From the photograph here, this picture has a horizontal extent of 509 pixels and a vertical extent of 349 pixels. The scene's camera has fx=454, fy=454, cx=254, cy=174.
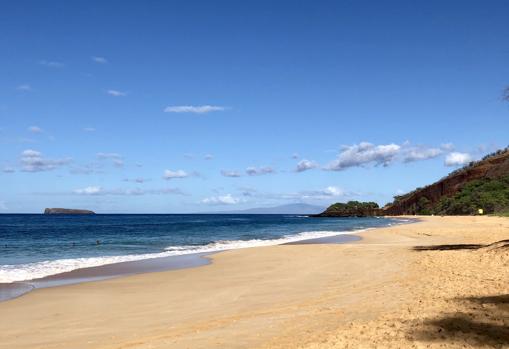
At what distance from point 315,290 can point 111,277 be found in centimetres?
869

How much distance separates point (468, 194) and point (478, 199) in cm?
1051

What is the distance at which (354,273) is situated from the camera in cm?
1501

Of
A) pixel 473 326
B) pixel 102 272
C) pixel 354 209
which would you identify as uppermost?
pixel 354 209

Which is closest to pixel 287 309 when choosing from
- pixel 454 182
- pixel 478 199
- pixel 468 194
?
pixel 478 199

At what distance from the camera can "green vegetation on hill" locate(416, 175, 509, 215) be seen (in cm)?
8375

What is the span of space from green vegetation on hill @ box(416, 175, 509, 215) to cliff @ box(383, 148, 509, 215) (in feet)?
7.90

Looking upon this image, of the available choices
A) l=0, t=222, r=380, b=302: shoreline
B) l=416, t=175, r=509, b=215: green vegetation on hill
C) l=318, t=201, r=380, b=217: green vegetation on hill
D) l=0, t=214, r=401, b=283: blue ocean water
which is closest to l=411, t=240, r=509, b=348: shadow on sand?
l=0, t=222, r=380, b=302: shoreline

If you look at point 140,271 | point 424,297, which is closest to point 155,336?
point 424,297

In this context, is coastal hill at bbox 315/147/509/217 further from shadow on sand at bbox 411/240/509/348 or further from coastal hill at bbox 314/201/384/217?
shadow on sand at bbox 411/240/509/348

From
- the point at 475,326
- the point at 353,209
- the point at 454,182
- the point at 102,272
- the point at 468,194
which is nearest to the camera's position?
the point at 475,326

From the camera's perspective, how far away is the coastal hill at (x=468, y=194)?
87.4 metres

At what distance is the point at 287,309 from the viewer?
32.8ft

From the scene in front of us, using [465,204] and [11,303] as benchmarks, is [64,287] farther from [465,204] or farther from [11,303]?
[465,204]

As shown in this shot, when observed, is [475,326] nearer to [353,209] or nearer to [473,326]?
[473,326]
